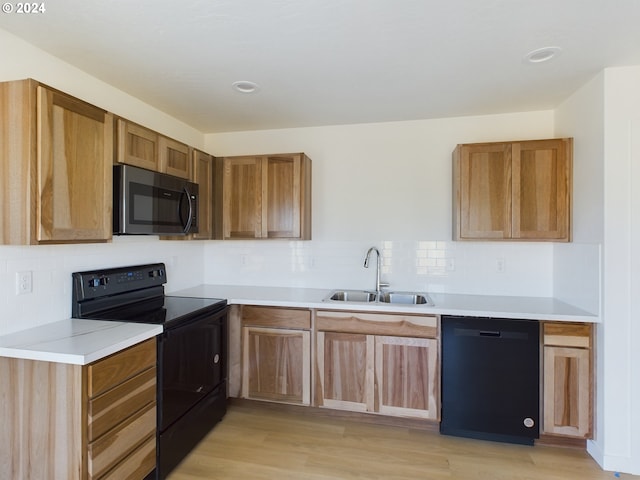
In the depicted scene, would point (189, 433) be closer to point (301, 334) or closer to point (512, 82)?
point (301, 334)

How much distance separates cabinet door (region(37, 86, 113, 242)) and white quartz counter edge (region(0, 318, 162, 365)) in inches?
18.6

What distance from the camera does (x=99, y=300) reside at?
2141 millimetres

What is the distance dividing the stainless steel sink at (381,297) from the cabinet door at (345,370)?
1.17ft

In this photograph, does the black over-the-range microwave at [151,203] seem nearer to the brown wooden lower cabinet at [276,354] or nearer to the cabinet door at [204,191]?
the cabinet door at [204,191]

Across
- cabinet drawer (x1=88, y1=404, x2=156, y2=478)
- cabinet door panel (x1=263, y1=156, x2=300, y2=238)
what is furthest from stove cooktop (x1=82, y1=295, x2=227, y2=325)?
cabinet door panel (x1=263, y1=156, x2=300, y2=238)

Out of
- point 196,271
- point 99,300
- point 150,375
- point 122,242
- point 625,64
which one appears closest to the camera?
point 150,375

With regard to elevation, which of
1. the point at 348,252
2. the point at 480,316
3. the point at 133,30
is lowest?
the point at 480,316

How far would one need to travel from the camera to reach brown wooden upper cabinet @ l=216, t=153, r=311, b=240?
282 cm

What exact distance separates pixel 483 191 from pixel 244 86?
1.85m

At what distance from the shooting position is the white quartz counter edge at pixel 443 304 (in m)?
2.20

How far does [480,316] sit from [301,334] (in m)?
1.25

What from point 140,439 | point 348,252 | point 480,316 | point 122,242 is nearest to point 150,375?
point 140,439

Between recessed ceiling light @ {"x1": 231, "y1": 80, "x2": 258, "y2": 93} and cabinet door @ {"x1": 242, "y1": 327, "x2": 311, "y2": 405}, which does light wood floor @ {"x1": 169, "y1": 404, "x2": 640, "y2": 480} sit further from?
recessed ceiling light @ {"x1": 231, "y1": 80, "x2": 258, "y2": 93}

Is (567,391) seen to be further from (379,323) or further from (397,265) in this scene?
(397,265)
